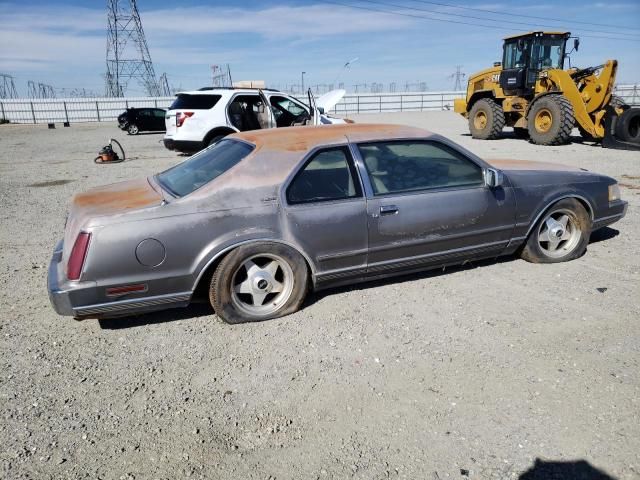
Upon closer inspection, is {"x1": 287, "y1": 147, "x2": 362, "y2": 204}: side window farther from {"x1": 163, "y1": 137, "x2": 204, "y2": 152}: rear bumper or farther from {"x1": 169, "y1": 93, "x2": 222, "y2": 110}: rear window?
{"x1": 169, "y1": 93, "x2": 222, "y2": 110}: rear window

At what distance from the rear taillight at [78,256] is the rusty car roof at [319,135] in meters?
1.38

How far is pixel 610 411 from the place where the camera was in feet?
7.90

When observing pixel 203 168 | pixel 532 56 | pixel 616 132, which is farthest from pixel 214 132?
pixel 616 132

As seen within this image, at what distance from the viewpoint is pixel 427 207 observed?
370cm

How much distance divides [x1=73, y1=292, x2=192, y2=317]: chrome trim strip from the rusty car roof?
1.27m

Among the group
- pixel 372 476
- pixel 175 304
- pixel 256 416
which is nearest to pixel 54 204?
pixel 175 304

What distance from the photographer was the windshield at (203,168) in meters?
3.42

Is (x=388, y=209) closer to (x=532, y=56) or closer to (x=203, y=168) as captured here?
(x=203, y=168)

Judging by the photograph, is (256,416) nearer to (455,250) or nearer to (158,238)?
(158,238)

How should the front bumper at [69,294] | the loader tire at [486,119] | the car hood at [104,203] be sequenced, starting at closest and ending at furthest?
the front bumper at [69,294] < the car hood at [104,203] < the loader tire at [486,119]

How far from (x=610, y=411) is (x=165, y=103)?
119ft

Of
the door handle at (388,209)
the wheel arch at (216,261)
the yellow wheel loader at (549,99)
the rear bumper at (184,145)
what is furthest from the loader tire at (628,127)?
the wheel arch at (216,261)

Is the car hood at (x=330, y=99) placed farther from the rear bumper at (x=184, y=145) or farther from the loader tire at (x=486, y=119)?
the loader tire at (x=486, y=119)

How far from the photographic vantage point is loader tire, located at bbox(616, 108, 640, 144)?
11.9 m
